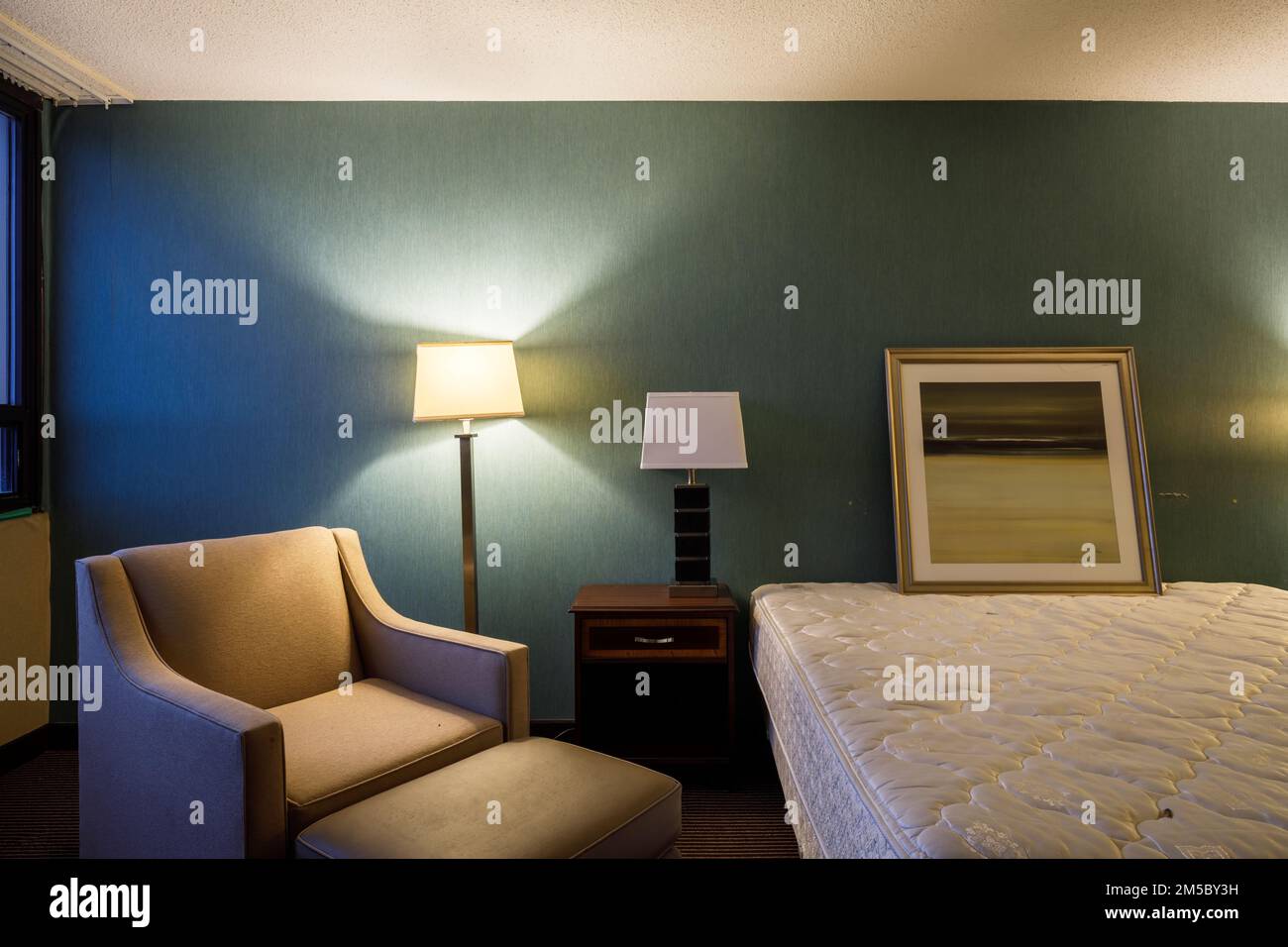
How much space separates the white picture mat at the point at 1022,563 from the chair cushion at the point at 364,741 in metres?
1.77

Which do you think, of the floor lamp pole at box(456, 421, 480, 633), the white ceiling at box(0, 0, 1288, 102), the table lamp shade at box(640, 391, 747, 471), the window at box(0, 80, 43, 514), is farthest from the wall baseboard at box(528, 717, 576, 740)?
the white ceiling at box(0, 0, 1288, 102)

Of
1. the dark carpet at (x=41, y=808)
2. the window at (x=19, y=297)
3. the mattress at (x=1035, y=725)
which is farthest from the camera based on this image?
the window at (x=19, y=297)

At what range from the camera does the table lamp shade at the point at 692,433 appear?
252cm

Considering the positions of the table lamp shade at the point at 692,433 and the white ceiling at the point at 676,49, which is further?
the table lamp shade at the point at 692,433

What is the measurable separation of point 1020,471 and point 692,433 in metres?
1.34

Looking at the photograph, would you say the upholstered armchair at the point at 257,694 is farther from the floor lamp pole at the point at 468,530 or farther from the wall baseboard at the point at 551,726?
the wall baseboard at the point at 551,726

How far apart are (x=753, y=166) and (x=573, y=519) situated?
63.0 inches

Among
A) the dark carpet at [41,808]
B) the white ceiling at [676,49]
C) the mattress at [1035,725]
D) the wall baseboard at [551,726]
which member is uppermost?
the white ceiling at [676,49]

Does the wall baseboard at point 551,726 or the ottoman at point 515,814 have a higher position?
the ottoman at point 515,814

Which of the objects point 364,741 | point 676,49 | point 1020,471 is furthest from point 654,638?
point 676,49

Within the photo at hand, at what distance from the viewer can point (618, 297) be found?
2.89m

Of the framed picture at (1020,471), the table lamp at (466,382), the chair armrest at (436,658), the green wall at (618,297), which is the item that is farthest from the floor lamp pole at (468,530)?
the framed picture at (1020,471)
